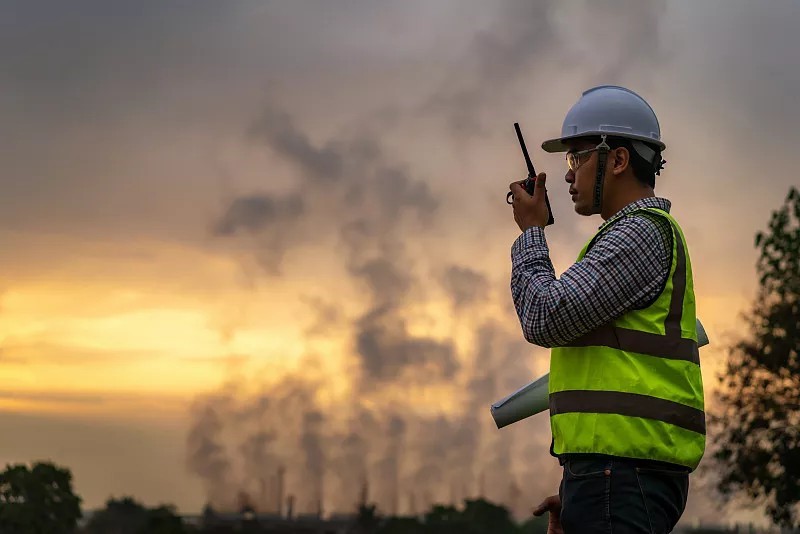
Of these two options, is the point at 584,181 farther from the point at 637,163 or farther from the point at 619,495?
the point at 619,495

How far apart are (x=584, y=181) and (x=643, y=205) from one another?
32cm

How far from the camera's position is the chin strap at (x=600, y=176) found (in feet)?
20.4

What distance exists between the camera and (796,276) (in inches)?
1633

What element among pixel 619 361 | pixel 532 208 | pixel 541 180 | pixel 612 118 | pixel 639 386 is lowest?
pixel 639 386

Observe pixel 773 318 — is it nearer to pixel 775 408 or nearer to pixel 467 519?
pixel 775 408

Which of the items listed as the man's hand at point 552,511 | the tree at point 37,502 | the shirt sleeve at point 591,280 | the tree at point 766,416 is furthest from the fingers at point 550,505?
the tree at point 37,502

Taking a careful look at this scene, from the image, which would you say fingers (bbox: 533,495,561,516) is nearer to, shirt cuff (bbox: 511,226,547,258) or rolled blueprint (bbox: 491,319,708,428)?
rolled blueprint (bbox: 491,319,708,428)

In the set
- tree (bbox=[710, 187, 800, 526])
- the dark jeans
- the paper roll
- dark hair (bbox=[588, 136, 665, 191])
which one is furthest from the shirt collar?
tree (bbox=[710, 187, 800, 526])

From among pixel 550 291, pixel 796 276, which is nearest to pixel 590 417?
pixel 550 291

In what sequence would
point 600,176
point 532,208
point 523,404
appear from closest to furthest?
1. point 532,208
2. point 600,176
3. point 523,404

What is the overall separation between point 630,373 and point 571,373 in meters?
0.29

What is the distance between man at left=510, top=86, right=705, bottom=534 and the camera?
5.70 metres

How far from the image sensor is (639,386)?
5684mm

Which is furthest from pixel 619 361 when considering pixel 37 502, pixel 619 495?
pixel 37 502
